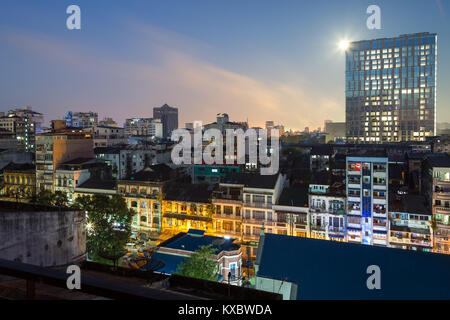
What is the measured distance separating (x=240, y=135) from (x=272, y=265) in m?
59.1

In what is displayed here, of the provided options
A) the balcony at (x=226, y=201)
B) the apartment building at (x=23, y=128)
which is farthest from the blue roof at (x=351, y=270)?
the apartment building at (x=23, y=128)

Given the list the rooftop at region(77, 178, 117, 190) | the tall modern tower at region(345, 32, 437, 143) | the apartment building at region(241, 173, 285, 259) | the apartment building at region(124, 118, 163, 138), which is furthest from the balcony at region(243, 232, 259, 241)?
the apartment building at region(124, 118, 163, 138)

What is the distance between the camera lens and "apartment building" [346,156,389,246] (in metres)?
38.9

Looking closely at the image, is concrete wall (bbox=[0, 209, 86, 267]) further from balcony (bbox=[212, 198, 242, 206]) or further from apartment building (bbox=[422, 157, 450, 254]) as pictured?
apartment building (bbox=[422, 157, 450, 254])

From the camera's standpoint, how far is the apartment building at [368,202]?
128 ft

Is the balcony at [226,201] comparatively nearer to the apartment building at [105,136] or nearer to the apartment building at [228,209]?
the apartment building at [228,209]

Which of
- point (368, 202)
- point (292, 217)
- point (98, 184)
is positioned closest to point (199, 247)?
point (292, 217)

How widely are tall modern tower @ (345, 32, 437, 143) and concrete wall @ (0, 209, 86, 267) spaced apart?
465 feet

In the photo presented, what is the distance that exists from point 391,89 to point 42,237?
15149 cm

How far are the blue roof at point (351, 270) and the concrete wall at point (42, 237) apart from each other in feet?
41.1

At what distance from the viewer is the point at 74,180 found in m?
54.5
